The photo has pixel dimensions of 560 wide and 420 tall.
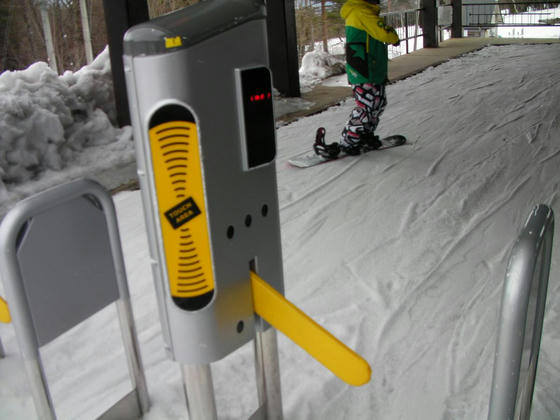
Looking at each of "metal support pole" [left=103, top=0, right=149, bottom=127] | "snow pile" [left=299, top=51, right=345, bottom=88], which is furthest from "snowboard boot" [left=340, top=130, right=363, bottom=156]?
"snow pile" [left=299, top=51, right=345, bottom=88]

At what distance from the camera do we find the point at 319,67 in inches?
396

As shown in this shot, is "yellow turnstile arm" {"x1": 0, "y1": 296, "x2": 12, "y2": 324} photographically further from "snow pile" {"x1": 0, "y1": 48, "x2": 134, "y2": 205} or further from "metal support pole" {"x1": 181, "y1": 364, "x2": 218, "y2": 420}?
"snow pile" {"x1": 0, "y1": 48, "x2": 134, "y2": 205}

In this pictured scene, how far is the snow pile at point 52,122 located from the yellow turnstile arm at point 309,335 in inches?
137

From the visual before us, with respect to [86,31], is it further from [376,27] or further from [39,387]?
[39,387]

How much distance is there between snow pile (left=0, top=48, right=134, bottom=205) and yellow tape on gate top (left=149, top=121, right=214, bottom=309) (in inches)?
138

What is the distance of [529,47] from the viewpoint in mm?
11945

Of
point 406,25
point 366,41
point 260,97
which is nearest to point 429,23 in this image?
point 406,25

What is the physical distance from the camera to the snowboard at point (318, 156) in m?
4.83

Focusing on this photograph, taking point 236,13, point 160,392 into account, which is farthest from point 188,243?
point 160,392

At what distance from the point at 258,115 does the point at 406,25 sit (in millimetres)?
12990

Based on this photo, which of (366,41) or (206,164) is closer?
(206,164)

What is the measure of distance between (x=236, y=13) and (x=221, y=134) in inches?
9.5

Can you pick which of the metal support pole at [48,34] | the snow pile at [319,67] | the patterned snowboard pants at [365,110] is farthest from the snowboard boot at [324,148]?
the snow pile at [319,67]

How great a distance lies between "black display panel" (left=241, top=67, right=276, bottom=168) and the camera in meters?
1.24
